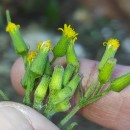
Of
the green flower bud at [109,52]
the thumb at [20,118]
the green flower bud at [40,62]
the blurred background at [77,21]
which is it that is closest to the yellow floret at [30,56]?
the green flower bud at [40,62]

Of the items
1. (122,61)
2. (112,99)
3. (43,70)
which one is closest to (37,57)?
(43,70)

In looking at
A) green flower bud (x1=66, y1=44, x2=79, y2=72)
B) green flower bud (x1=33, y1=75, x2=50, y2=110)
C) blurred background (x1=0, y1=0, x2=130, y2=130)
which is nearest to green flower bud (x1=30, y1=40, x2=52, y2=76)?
green flower bud (x1=33, y1=75, x2=50, y2=110)

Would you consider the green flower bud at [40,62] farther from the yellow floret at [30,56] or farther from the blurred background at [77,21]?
the blurred background at [77,21]

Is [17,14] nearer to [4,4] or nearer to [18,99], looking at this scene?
[4,4]

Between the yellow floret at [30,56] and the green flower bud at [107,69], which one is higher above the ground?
the green flower bud at [107,69]

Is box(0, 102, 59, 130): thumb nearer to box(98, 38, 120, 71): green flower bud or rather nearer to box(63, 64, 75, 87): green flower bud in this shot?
box(63, 64, 75, 87): green flower bud

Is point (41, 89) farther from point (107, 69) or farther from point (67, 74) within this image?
point (107, 69)
